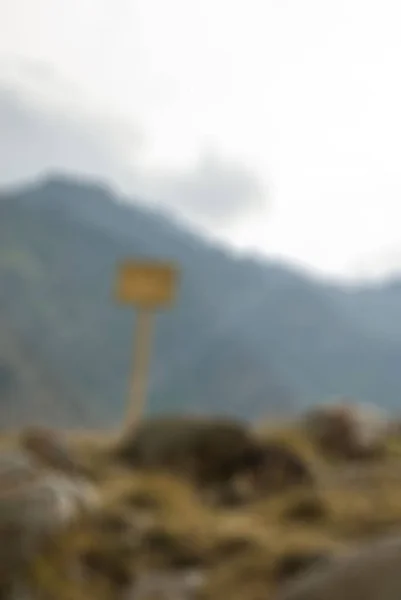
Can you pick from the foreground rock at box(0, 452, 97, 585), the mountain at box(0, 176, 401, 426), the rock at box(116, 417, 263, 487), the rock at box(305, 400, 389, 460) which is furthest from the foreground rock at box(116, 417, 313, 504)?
the mountain at box(0, 176, 401, 426)

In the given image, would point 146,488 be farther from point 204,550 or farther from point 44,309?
point 44,309

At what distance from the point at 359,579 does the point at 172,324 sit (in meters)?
38.7

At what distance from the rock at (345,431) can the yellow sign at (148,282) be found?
116cm

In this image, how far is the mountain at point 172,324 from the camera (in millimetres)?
33938

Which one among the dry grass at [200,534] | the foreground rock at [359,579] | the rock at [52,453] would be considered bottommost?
the foreground rock at [359,579]

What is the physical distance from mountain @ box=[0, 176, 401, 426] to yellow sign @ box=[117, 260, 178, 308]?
22229 mm

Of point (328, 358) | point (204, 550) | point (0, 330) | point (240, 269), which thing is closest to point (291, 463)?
point (204, 550)

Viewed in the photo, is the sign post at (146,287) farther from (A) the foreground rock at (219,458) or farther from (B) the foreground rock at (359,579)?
(B) the foreground rock at (359,579)

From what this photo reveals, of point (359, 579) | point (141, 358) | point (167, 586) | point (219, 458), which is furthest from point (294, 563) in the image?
point (141, 358)

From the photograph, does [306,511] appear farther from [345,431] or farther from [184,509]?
[345,431]

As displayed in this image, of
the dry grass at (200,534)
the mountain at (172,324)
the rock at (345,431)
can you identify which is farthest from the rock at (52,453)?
the mountain at (172,324)

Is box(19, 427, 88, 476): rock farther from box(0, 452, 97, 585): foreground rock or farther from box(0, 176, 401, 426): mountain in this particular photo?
box(0, 176, 401, 426): mountain

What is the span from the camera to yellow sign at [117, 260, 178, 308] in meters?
4.65

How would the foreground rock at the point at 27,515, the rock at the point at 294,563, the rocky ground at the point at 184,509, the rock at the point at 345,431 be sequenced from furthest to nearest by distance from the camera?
the rock at the point at 345,431, the rock at the point at 294,563, the rocky ground at the point at 184,509, the foreground rock at the point at 27,515
